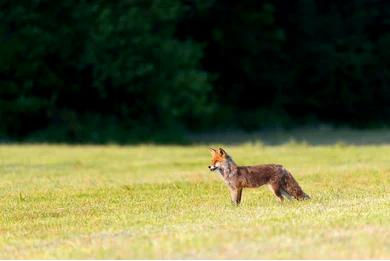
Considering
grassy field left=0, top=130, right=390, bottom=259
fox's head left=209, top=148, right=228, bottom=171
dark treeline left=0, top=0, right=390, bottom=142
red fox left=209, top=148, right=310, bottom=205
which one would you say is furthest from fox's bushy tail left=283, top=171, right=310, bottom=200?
dark treeline left=0, top=0, right=390, bottom=142

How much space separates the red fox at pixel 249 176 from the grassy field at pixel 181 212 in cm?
24

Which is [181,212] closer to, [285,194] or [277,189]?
[277,189]

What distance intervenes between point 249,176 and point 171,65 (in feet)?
94.6

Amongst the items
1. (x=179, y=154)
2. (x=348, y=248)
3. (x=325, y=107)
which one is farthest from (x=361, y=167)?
(x=325, y=107)

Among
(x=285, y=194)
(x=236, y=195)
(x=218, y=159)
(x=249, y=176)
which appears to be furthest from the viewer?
(x=285, y=194)

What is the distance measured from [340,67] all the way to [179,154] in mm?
22190

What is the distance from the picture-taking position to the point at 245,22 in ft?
165

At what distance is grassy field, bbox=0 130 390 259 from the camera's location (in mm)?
11695

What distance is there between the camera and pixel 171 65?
146ft

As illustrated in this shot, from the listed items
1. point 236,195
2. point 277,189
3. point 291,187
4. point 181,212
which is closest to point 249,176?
→ point 236,195

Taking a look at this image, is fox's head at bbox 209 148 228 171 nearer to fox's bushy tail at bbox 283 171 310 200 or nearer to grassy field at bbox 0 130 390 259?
grassy field at bbox 0 130 390 259

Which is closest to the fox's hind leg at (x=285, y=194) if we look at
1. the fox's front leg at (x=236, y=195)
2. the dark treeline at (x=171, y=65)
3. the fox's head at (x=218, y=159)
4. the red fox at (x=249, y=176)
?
the red fox at (x=249, y=176)

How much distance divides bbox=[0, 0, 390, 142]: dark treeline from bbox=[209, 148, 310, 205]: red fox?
2685 centimetres

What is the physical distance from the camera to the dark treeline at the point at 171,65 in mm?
42781
